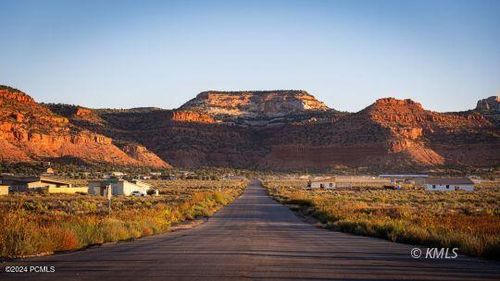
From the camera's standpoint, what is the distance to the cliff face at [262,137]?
12719 centimetres

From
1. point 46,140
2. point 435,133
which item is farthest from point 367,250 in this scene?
point 435,133

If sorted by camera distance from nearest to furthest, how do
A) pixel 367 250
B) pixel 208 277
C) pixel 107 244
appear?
pixel 208 277 → pixel 367 250 → pixel 107 244

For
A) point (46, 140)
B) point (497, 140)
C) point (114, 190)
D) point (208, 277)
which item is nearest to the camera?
point (208, 277)

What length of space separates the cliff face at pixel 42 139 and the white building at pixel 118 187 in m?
50.2

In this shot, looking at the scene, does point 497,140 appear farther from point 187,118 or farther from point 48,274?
point 48,274

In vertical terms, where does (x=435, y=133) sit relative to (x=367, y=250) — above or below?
above

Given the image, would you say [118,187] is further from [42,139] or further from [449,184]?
[42,139]

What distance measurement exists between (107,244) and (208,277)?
318 inches

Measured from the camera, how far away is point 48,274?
10406mm

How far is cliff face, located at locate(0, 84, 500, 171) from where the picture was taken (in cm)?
12719
